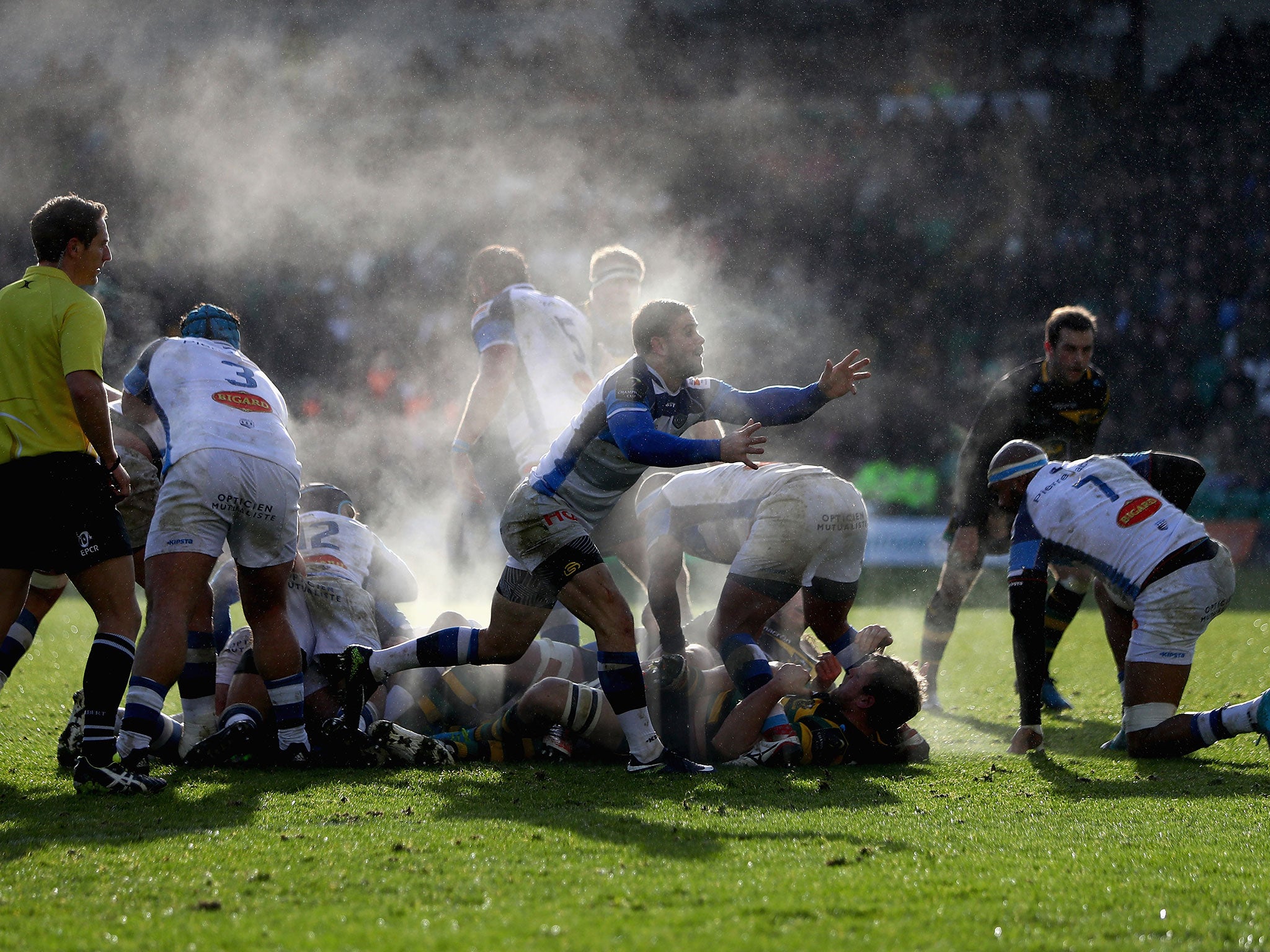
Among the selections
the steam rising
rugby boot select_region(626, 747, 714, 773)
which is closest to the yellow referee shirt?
rugby boot select_region(626, 747, 714, 773)

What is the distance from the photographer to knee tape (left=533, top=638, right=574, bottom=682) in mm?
5023

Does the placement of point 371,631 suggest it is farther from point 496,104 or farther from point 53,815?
point 496,104

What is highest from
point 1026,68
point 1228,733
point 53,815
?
point 1026,68

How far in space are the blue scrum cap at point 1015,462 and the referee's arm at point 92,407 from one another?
332 centimetres

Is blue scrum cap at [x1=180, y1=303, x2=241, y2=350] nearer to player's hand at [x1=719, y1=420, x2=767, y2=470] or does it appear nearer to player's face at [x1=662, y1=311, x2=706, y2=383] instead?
player's face at [x1=662, y1=311, x2=706, y2=383]

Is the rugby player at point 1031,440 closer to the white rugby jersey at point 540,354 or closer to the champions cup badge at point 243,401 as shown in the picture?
the white rugby jersey at point 540,354

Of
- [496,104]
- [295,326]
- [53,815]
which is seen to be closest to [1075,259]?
[496,104]

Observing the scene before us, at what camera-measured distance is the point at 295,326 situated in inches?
675

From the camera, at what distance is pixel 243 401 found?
4422 millimetres

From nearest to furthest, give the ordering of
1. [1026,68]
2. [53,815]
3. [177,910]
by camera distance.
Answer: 1. [177,910]
2. [53,815]
3. [1026,68]

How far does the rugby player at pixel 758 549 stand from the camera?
16.2 feet

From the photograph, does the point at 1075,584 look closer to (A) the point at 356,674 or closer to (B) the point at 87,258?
(A) the point at 356,674

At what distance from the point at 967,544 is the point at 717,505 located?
6.51 feet

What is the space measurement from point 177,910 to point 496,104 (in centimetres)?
1831
